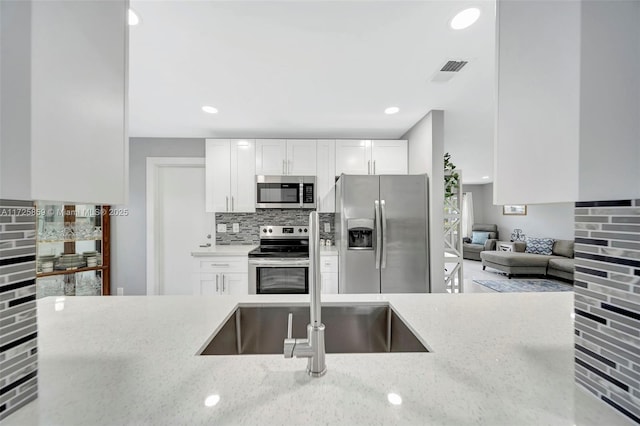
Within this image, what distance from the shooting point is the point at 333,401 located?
1.90 feet

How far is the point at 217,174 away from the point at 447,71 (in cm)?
274

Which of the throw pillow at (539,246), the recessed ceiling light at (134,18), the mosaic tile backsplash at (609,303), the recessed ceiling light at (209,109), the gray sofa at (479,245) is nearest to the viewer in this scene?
the mosaic tile backsplash at (609,303)

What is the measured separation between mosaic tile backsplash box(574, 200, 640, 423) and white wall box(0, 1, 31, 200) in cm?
119

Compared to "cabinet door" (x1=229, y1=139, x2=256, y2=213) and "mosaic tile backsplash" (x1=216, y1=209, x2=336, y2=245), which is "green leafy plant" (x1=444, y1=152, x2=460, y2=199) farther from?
"cabinet door" (x1=229, y1=139, x2=256, y2=213)

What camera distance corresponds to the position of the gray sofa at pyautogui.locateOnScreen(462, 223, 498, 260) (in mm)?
7582

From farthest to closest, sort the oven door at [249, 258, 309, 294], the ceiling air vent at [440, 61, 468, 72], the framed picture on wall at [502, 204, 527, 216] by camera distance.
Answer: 1. the framed picture on wall at [502, 204, 527, 216]
2. the oven door at [249, 258, 309, 294]
3. the ceiling air vent at [440, 61, 468, 72]

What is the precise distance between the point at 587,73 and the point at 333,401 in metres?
0.87

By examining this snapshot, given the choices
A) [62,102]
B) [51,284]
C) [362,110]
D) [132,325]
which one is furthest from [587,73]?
[51,284]

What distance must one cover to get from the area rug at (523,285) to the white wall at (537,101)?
5209 mm

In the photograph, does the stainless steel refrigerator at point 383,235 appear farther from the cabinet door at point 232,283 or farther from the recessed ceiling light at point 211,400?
the recessed ceiling light at point 211,400

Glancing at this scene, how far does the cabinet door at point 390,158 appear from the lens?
10.7 ft

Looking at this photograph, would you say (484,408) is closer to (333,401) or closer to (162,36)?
(333,401)

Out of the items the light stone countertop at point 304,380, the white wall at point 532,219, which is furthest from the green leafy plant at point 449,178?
the white wall at point 532,219

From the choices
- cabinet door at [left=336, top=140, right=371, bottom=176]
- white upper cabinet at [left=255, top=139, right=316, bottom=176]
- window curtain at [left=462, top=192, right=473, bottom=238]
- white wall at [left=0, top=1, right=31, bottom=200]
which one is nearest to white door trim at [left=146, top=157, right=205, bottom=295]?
white upper cabinet at [left=255, top=139, right=316, bottom=176]
